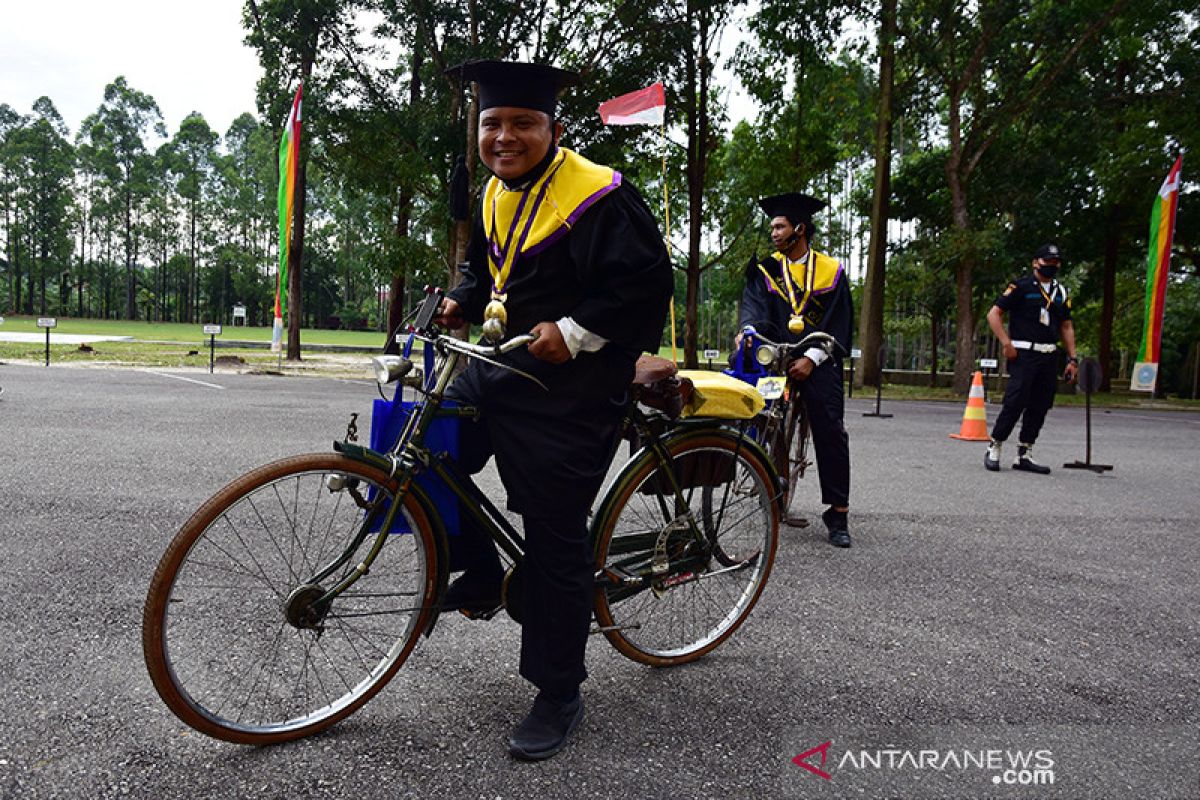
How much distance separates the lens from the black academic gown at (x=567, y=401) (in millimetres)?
2232

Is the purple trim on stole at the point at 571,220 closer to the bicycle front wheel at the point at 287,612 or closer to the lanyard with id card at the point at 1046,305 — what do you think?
the bicycle front wheel at the point at 287,612

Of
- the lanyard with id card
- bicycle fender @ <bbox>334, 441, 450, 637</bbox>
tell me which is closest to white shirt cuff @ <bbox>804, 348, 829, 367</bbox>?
bicycle fender @ <bbox>334, 441, 450, 637</bbox>

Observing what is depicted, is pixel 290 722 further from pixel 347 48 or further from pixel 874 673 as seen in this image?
pixel 347 48

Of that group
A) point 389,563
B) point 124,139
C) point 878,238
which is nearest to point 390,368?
point 389,563

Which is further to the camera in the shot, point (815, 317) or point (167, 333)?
point (167, 333)

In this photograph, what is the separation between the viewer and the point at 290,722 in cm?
231

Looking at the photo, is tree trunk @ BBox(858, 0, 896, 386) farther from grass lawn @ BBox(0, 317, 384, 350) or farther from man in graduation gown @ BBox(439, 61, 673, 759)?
grass lawn @ BBox(0, 317, 384, 350)

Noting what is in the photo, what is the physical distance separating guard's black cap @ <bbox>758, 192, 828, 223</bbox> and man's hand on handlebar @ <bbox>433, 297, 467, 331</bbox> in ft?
8.59

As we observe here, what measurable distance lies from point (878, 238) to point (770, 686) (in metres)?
19.0

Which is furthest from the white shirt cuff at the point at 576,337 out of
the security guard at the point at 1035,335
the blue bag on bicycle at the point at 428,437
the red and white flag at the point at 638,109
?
the red and white flag at the point at 638,109

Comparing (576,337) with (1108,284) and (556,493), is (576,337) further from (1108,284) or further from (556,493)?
(1108,284)

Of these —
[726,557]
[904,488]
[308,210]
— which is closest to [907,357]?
[904,488]

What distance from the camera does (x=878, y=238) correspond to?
19906 millimetres

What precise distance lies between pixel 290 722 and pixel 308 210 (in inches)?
2781
